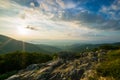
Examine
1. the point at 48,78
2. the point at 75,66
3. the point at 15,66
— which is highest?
the point at 75,66

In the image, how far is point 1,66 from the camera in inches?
2436

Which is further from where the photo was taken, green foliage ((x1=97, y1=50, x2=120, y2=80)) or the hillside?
the hillside

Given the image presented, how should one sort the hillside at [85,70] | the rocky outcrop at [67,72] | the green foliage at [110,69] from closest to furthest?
the green foliage at [110,69] → the hillside at [85,70] → the rocky outcrop at [67,72]

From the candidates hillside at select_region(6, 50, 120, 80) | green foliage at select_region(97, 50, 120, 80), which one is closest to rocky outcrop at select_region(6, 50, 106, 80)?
hillside at select_region(6, 50, 120, 80)

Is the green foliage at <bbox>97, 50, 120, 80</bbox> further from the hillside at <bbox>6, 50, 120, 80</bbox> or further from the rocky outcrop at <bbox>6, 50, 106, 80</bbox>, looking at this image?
the rocky outcrop at <bbox>6, 50, 106, 80</bbox>

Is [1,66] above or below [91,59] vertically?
below

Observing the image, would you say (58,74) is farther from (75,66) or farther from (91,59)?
(91,59)

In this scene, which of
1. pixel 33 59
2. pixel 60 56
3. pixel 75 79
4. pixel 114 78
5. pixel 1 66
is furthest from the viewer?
pixel 33 59

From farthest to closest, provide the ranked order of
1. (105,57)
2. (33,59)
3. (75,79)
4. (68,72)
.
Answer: (33,59) → (105,57) → (68,72) → (75,79)

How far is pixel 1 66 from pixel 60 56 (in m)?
40.5

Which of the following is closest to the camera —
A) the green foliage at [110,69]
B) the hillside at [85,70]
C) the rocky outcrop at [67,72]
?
the green foliage at [110,69]

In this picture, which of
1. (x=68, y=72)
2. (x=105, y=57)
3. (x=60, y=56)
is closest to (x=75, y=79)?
(x=68, y=72)

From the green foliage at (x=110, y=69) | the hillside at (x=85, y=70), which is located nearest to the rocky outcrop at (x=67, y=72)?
the hillside at (x=85, y=70)

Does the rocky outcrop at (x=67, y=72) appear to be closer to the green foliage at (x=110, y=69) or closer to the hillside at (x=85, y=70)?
the hillside at (x=85, y=70)
